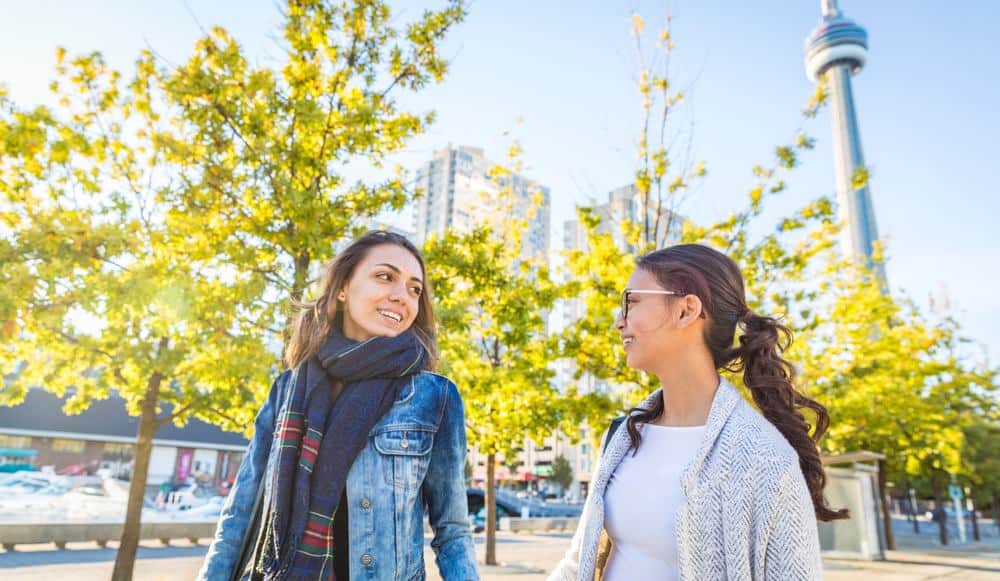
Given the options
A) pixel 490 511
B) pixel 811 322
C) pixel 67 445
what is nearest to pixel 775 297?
pixel 811 322

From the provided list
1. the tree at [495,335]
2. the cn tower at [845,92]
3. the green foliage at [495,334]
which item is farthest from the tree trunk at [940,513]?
the cn tower at [845,92]

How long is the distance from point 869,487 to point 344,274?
18.5m

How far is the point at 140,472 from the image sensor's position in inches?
336

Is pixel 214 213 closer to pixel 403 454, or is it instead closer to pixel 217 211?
pixel 217 211

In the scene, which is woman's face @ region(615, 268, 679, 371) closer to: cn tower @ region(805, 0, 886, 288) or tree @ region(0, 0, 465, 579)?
tree @ region(0, 0, 465, 579)

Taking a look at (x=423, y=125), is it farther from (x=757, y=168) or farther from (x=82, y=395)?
(x=82, y=395)

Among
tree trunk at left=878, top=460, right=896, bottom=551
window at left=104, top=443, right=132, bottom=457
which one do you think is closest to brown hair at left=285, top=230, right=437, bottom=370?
tree trunk at left=878, top=460, right=896, bottom=551

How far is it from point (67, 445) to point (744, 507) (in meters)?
47.7

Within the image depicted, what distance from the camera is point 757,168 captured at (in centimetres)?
1091

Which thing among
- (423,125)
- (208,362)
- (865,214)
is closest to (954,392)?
(423,125)

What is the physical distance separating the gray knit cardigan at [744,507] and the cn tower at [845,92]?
109 meters

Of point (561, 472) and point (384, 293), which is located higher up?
point (384, 293)

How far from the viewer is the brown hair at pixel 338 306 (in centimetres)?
274

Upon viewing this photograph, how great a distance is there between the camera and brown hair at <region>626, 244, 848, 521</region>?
90.4 inches
